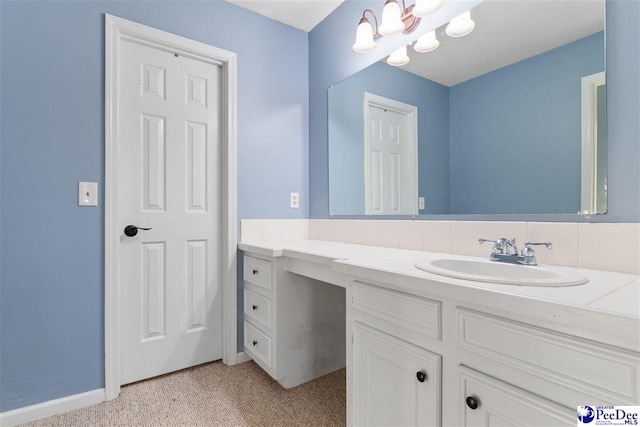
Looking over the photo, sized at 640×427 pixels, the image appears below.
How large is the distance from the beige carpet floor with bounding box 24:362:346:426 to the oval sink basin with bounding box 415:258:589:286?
3.02ft

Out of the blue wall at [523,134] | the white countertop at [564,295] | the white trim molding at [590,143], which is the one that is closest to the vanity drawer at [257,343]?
the white countertop at [564,295]

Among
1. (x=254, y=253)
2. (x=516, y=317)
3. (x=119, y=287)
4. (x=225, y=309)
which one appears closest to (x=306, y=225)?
(x=254, y=253)

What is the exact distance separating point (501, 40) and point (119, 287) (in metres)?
2.18

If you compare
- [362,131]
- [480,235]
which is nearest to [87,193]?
[362,131]

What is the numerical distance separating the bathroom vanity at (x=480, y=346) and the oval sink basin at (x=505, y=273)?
0.03 meters

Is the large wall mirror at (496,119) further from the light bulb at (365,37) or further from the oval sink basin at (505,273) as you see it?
the oval sink basin at (505,273)

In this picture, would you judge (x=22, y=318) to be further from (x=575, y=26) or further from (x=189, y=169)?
(x=575, y=26)

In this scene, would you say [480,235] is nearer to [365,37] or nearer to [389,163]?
[389,163]

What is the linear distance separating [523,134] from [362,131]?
3.06 feet

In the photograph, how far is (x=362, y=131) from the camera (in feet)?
6.49

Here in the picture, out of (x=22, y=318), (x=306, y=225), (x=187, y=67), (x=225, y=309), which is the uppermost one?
(x=187, y=67)

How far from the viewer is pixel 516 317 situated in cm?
72

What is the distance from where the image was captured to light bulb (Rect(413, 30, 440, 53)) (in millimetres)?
1542

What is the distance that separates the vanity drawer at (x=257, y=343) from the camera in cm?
179
